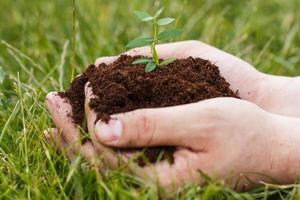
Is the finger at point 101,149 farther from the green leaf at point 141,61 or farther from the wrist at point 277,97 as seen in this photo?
the wrist at point 277,97

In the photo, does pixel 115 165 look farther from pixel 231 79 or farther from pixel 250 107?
pixel 231 79

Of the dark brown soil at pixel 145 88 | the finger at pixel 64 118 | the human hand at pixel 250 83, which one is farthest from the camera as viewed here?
the human hand at pixel 250 83

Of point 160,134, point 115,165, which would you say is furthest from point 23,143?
point 160,134

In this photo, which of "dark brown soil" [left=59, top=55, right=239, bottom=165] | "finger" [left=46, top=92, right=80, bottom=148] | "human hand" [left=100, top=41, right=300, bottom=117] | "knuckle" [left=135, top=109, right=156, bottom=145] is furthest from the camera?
"human hand" [left=100, top=41, right=300, bottom=117]

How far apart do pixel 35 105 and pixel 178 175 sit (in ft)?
2.11

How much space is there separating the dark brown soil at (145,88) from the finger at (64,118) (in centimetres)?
Answer: 2

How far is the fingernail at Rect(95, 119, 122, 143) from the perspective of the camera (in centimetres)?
166

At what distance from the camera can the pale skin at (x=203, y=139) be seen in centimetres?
165

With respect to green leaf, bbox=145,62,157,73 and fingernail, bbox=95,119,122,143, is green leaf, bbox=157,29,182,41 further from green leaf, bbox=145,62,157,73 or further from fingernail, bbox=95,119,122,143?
fingernail, bbox=95,119,122,143

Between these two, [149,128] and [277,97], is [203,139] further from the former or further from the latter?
[277,97]

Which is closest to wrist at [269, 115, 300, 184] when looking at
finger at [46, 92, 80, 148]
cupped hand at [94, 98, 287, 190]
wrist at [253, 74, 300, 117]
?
cupped hand at [94, 98, 287, 190]

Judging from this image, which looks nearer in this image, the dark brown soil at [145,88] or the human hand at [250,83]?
the dark brown soil at [145,88]

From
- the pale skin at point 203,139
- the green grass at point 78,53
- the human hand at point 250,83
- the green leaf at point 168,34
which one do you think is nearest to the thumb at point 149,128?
the pale skin at point 203,139

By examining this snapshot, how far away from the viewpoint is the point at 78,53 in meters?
2.86
